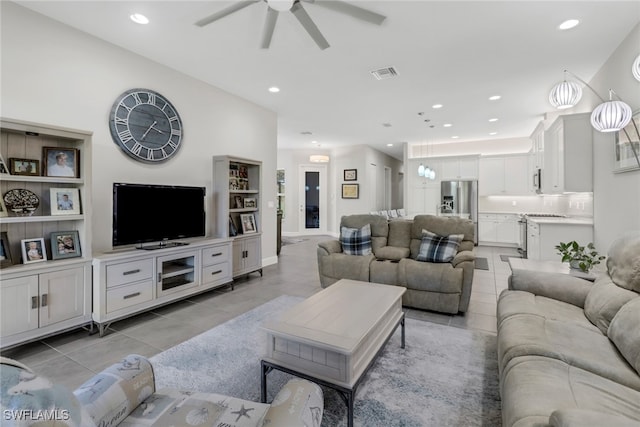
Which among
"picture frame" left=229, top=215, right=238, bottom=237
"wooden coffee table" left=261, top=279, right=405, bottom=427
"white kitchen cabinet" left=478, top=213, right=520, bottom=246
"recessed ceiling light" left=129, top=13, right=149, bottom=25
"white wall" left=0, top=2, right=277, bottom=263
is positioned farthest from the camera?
"white kitchen cabinet" left=478, top=213, right=520, bottom=246

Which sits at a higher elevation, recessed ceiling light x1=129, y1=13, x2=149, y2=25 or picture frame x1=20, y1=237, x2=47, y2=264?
recessed ceiling light x1=129, y1=13, x2=149, y2=25

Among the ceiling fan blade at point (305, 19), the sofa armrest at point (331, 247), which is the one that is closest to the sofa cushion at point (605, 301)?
the sofa armrest at point (331, 247)

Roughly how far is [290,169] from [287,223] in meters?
1.76

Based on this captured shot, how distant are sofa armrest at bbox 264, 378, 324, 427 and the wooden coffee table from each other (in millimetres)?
464

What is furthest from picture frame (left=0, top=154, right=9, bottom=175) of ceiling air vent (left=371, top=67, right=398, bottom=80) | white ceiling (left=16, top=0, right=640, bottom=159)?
ceiling air vent (left=371, top=67, right=398, bottom=80)

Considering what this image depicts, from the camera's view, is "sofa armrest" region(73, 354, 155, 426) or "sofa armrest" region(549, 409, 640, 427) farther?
"sofa armrest" region(73, 354, 155, 426)

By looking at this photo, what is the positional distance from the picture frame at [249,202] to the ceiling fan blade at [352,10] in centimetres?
298

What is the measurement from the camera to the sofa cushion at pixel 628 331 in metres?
1.43

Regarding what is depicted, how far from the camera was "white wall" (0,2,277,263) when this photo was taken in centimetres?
260

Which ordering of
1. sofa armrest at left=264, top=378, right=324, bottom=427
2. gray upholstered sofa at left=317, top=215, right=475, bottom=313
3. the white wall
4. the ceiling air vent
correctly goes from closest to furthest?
sofa armrest at left=264, top=378, right=324, bottom=427 < the white wall < gray upholstered sofa at left=317, top=215, right=475, bottom=313 < the ceiling air vent

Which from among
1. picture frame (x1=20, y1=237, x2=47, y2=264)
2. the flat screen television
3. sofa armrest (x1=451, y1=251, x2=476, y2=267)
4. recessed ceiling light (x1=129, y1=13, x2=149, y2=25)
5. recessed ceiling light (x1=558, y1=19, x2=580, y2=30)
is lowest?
sofa armrest (x1=451, y1=251, x2=476, y2=267)

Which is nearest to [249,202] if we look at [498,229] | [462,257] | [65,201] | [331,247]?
[331,247]

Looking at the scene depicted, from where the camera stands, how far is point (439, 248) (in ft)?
11.7

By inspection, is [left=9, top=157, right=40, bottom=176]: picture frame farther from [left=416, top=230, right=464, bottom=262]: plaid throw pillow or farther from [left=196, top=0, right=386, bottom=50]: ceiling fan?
[left=416, top=230, right=464, bottom=262]: plaid throw pillow
